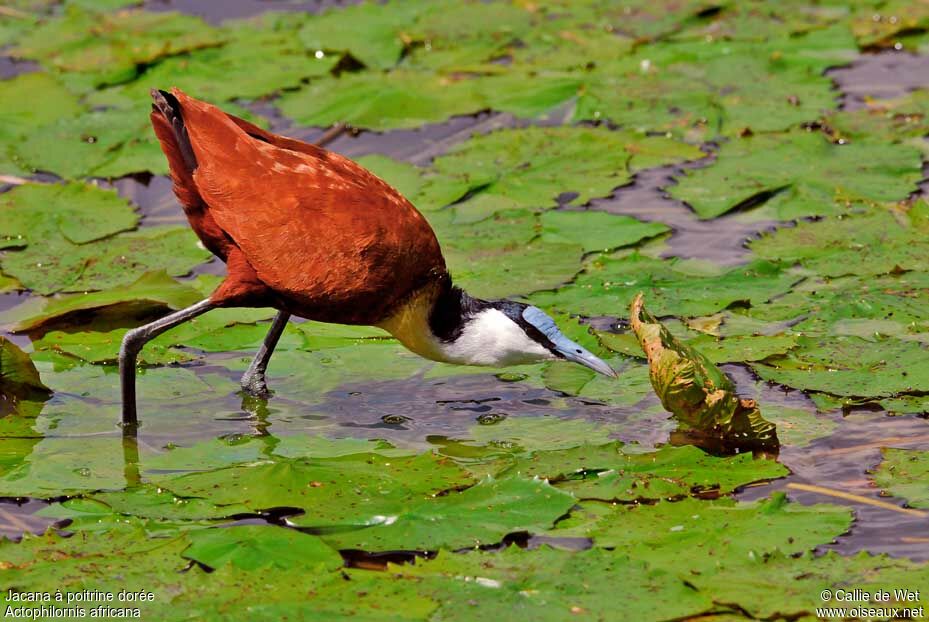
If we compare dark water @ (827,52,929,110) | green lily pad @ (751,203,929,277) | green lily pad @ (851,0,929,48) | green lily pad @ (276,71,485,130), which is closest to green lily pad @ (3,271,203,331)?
green lily pad @ (276,71,485,130)

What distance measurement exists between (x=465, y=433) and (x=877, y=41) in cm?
613

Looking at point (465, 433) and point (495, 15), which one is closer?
point (465, 433)

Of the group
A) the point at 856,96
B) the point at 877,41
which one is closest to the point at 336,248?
the point at 856,96

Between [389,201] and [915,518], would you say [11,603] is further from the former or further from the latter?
[915,518]

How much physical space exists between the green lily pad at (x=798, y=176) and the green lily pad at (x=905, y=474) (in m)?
2.61

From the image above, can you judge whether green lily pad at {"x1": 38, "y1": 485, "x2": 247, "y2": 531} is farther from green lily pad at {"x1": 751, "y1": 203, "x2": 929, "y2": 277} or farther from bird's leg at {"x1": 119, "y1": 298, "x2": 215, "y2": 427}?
green lily pad at {"x1": 751, "y1": 203, "x2": 929, "y2": 277}

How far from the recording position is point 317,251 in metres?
6.05

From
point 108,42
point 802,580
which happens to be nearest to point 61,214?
point 108,42

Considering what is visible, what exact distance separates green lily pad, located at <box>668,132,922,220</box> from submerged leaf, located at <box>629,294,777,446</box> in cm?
246

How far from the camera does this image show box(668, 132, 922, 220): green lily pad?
8180 millimetres

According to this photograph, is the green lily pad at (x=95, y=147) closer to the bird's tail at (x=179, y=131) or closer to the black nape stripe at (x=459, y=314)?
the bird's tail at (x=179, y=131)

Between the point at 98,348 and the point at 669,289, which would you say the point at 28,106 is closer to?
the point at 98,348

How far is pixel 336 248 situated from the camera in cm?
604

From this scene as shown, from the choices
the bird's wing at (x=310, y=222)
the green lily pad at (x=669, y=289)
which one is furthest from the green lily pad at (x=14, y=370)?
the green lily pad at (x=669, y=289)
